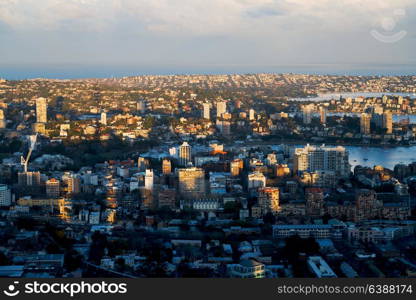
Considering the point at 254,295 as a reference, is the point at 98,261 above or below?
below

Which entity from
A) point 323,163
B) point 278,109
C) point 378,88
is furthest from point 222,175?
point 378,88

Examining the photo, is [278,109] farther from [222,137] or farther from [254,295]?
[254,295]

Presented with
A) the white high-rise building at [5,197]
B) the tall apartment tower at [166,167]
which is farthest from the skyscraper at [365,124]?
the white high-rise building at [5,197]

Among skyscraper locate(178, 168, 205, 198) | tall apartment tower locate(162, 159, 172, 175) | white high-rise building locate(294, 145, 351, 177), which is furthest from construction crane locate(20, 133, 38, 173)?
white high-rise building locate(294, 145, 351, 177)

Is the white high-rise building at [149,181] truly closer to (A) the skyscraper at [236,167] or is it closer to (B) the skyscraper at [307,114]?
(A) the skyscraper at [236,167]

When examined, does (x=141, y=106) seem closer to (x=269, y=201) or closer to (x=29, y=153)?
(x=29, y=153)

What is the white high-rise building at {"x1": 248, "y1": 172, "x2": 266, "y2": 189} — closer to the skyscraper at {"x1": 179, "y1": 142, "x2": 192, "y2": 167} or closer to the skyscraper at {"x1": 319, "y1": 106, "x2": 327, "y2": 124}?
the skyscraper at {"x1": 179, "y1": 142, "x2": 192, "y2": 167}
